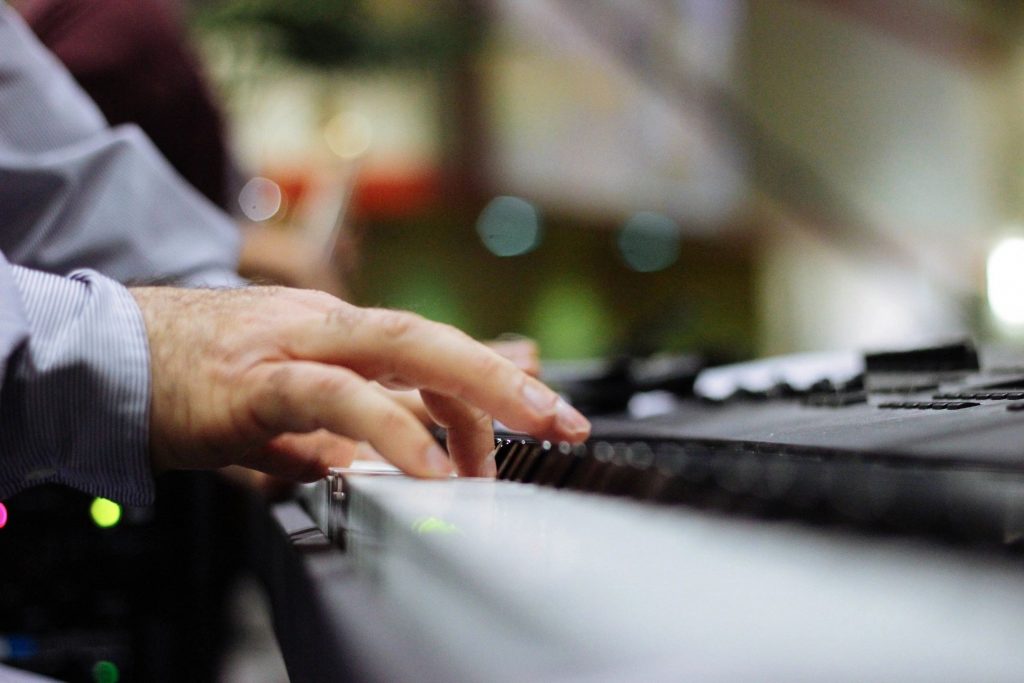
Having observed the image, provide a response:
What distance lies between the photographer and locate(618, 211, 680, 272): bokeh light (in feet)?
12.8

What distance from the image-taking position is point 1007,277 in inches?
43.6

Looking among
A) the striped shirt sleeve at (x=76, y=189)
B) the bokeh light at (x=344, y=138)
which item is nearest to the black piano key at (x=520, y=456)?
the striped shirt sleeve at (x=76, y=189)

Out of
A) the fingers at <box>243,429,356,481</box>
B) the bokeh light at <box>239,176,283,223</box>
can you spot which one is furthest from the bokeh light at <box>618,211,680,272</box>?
the fingers at <box>243,429,356,481</box>

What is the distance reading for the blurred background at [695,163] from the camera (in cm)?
306

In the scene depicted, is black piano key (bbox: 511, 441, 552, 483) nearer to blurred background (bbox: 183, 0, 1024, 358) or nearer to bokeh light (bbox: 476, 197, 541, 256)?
blurred background (bbox: 183, 0, 1024, 358)

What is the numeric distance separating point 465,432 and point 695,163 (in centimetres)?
373

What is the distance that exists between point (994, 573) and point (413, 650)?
16 cm

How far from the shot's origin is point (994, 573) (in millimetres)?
197

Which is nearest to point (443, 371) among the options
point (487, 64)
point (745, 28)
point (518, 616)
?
point (518, 616)

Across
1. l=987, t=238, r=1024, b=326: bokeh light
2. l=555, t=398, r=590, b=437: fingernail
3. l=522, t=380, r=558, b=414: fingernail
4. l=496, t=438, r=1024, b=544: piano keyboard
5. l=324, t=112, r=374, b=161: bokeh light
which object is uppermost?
l=324, t=112, r=374, b=161: bokeh light

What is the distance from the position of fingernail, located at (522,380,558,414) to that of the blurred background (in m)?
2.31

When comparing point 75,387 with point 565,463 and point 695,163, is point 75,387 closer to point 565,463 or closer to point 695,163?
point 565,463

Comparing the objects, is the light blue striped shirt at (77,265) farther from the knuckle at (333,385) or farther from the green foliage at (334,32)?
the green foliage at (334,32)

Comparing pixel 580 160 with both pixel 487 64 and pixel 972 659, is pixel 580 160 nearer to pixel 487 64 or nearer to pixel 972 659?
pixel 487 64
